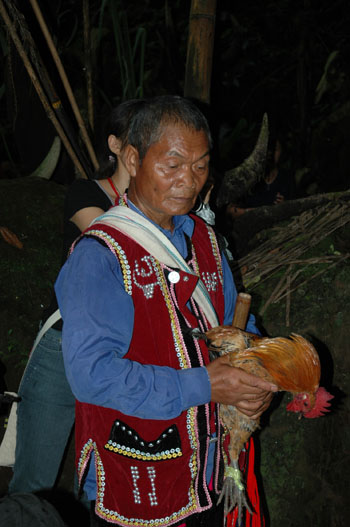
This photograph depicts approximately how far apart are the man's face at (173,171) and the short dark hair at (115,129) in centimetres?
64

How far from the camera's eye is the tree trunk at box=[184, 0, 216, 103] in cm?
323

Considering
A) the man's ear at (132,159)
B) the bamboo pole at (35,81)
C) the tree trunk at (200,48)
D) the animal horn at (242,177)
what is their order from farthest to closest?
the animal horn at (242,177)
the tree trunk at (200,48)
the bamboo pole at (35,81)
the man's ear at (132,159)

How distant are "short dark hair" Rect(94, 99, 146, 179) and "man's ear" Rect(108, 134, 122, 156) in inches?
0.6

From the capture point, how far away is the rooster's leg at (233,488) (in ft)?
5.14

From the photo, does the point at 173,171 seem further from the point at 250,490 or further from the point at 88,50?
the point at 88,50

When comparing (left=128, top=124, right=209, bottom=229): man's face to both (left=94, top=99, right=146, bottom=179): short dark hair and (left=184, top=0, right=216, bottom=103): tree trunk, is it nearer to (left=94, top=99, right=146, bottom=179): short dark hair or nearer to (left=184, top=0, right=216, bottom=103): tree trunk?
(left=94, top=99, right=146, bottom=179): short dark hair

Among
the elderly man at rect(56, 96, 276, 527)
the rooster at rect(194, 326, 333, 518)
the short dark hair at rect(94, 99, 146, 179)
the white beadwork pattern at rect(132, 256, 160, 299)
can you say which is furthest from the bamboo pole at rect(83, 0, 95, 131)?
the rooster at rect(194, 326, 333, 518)

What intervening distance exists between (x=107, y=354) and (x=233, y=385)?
1.26 feet

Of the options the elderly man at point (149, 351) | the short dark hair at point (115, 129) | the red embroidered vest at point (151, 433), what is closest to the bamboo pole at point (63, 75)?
the short dark hair at point (115, 129)

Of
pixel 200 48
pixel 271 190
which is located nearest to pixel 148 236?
pixel 200 48

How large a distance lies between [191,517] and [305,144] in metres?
6.63

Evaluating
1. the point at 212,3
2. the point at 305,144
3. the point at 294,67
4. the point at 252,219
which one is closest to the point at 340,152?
the point at 305,144

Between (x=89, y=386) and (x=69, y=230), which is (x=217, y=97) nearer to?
(x=69, y=230)

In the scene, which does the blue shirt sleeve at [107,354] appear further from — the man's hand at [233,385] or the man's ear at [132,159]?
the man's ear at [132,159]
